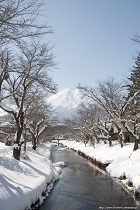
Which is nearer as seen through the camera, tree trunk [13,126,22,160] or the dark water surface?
the dark water surface

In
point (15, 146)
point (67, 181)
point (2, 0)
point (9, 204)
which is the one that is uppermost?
point (2, 0)

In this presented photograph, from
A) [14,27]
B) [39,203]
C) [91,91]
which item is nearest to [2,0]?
[14,27]

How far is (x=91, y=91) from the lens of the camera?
104ft

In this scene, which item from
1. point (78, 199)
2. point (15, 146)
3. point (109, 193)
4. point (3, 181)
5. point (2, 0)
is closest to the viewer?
point (2, 0)

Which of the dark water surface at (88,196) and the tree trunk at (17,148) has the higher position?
the tree trunk at (17,148)

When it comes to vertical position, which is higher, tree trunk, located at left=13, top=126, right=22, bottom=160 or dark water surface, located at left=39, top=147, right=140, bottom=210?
tree trunk, located at left=13, top=126, right=22, bottom=160

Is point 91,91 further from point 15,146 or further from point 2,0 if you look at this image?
point 2,0

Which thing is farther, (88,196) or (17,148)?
(17,148)

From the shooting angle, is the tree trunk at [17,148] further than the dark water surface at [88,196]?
Yes

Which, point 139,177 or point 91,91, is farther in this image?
point 91,91

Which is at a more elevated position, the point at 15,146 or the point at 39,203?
the point at 15,146

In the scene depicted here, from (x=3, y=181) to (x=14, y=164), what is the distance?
5.19 metres

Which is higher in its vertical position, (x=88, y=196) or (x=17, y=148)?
(x=17, y=148)

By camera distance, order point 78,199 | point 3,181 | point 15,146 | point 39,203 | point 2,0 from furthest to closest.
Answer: point 15,146
point 78,199
point 39,203
point 3,181
point 2,0
